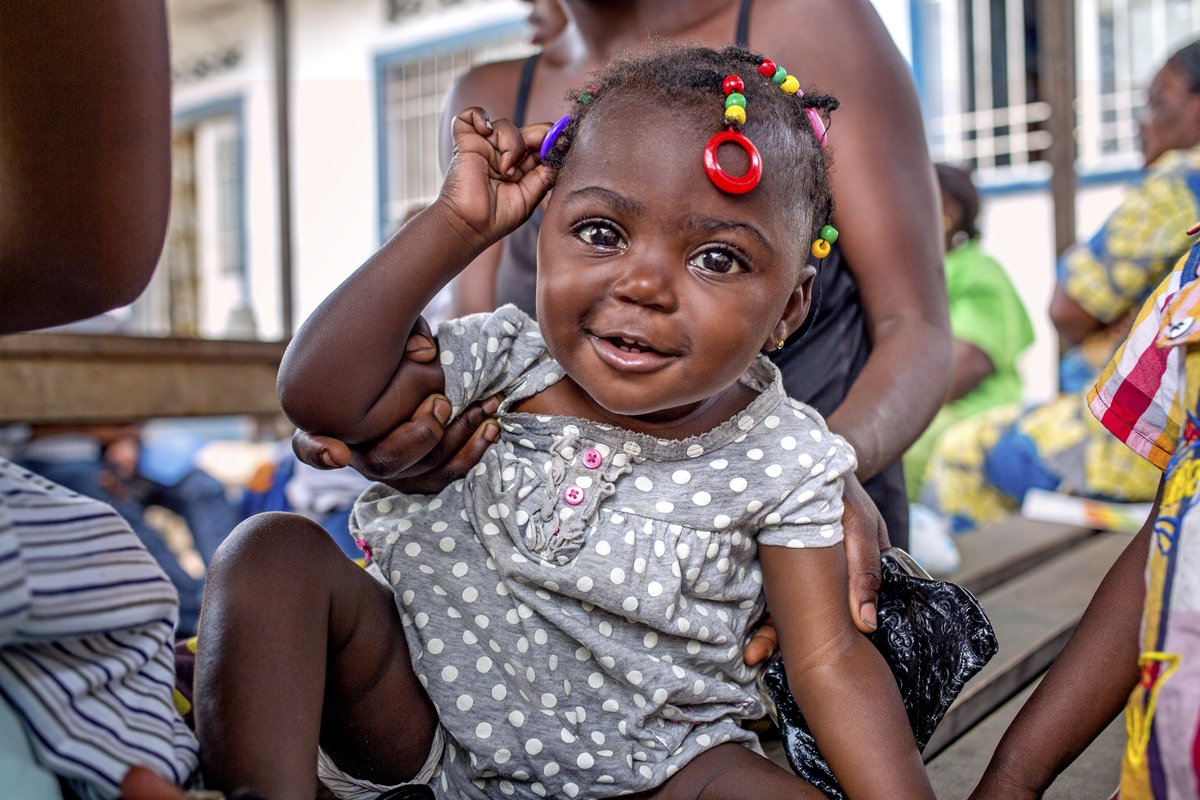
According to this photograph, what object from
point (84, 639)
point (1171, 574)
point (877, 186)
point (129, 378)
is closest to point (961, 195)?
point (877, 186)

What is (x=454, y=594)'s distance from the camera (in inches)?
49.9

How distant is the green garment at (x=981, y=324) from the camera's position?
4.28m

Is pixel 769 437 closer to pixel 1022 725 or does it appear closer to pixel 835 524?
pixel 835 524

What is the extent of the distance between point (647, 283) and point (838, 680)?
1.60ft

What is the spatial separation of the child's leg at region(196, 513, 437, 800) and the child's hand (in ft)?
1.29

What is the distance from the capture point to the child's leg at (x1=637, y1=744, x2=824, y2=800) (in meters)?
1.16

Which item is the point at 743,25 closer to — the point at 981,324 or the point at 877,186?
the point at 877,186

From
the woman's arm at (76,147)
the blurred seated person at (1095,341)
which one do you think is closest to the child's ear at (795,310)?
the woman's arm at (76,147)

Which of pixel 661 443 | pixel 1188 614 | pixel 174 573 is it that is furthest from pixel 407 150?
pixel 1188 614

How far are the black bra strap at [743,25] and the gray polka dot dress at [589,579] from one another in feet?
2.35

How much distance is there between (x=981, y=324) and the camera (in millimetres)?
4277

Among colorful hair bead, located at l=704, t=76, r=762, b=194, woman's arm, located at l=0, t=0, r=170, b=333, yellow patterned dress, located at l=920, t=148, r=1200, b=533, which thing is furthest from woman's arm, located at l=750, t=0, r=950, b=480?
yellow patterned dress, located at l=920, t=148, r=1200, b=533

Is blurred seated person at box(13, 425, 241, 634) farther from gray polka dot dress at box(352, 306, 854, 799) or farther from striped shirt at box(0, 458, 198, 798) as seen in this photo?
striped shirt at box(0, 458, 198, 798)

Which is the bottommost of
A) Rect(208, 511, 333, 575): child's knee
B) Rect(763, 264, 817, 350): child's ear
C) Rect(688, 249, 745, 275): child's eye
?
Rect(208, 511, 333, 575): child's knee
